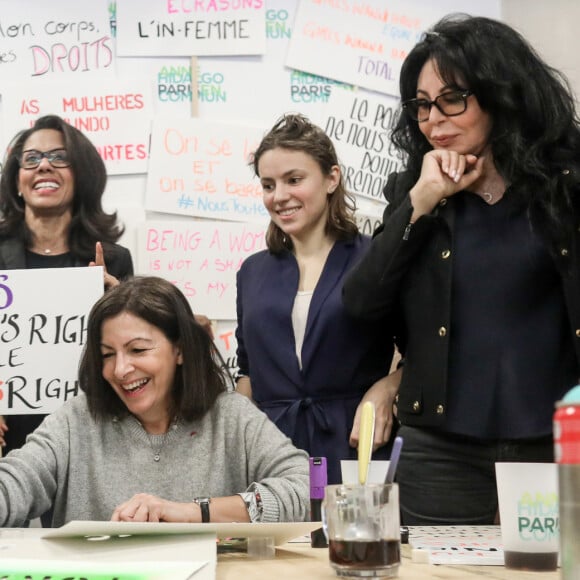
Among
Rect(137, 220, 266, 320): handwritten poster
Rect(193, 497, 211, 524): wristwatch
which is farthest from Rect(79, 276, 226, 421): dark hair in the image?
Rect(137, 220, 266, 320): handwritten poster

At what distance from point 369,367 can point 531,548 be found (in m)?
1.25

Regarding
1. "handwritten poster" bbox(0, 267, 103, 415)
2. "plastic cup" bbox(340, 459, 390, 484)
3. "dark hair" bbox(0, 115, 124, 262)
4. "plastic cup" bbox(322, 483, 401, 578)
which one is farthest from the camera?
"dark hair" bbox(0, 115, 124, 262)

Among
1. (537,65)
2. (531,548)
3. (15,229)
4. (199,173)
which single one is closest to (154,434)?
(531,548)

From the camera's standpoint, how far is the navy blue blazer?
7.84 feet

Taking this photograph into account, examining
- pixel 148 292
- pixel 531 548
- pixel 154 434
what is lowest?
pixel 531 548

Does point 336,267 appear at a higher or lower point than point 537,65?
lower

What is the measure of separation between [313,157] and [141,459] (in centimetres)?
103

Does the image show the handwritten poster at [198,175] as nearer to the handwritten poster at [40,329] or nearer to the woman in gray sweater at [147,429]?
the handwritten poster at [40,329]

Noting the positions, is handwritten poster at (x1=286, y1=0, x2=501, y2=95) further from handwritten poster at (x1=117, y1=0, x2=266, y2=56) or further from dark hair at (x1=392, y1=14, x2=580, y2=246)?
dark hair at (x1=392, y1=14, x2=580, y2=246)

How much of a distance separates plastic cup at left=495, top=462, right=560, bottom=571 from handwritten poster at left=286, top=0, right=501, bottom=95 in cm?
275

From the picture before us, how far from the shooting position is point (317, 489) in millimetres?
1397

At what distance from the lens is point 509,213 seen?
1.96 m

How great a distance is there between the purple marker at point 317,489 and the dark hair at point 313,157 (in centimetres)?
125

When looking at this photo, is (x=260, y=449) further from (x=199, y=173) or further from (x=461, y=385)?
(x=199, y=173)
